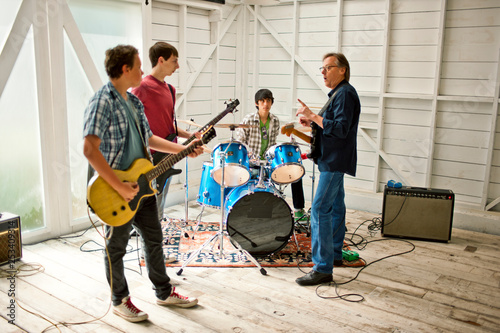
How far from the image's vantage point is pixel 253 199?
4.00 metres

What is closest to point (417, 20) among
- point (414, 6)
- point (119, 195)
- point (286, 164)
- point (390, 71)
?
point (414, 6)

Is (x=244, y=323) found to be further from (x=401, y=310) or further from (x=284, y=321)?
(x=401, y=310)

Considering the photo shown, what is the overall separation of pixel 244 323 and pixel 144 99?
1.85 m

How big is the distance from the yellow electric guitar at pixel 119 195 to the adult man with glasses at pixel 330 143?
1.17 meters

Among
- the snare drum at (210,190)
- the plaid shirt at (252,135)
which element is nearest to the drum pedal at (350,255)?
the snare drum at (210,190)

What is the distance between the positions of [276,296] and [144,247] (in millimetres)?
1076

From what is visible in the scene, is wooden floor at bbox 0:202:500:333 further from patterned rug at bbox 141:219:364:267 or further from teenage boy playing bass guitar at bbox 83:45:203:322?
teenage boy playing bass guitar at bbox 83:45:203:322

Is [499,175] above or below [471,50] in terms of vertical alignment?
below

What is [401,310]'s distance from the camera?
3.28m

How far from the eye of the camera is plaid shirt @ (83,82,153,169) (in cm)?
253

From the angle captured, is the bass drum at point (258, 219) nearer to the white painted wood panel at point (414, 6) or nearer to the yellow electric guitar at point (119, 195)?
the yellow electric guitar at point (119, 195)

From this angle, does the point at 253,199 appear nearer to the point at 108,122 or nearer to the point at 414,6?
the point at 108,122

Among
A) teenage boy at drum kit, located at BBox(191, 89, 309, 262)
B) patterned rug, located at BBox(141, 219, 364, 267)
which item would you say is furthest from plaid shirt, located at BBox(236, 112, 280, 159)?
patterned rug, located at BBox(141, 219, 364, 267)

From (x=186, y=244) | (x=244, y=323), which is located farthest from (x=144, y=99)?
(x=244, y=323)
